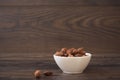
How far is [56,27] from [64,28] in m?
0.05

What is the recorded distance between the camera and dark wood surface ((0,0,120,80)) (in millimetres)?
1782

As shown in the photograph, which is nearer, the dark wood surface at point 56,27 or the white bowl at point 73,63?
the white bowl at point 73,63

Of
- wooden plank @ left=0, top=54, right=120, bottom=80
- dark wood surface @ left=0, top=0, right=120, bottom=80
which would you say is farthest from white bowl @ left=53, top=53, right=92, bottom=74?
dark wood surface @ left=0, top=0, right=120, bottom=80

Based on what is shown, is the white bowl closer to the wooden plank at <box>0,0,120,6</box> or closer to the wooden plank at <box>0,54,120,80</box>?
the wooden plank at <box>0,54,120,80</box>

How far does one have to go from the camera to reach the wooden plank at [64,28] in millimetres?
1785

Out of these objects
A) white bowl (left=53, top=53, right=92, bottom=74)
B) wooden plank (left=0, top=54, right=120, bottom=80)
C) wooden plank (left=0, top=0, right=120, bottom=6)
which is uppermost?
wooden plank (left=0, top=0, right=120, bottom=6)

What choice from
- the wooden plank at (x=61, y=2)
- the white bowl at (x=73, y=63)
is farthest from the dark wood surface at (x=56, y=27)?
the white bowl at (x=73, y=63)

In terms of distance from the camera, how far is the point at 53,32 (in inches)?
70.4

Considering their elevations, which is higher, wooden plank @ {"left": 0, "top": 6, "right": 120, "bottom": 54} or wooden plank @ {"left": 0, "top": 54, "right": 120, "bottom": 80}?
wooden plank @ {"left": 0, "top": 6, "right": 120, "bottom": 54}

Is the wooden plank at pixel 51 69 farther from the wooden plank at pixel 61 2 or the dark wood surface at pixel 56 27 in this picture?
the wooden plank at pixel 61 2

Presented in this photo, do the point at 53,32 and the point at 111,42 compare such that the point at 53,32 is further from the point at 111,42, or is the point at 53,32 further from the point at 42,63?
the point at 111,42

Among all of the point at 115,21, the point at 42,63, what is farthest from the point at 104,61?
the point at 42,63

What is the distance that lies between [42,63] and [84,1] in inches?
17.3

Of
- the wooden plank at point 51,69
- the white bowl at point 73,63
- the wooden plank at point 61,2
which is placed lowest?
the wooden plank at point 51,69
